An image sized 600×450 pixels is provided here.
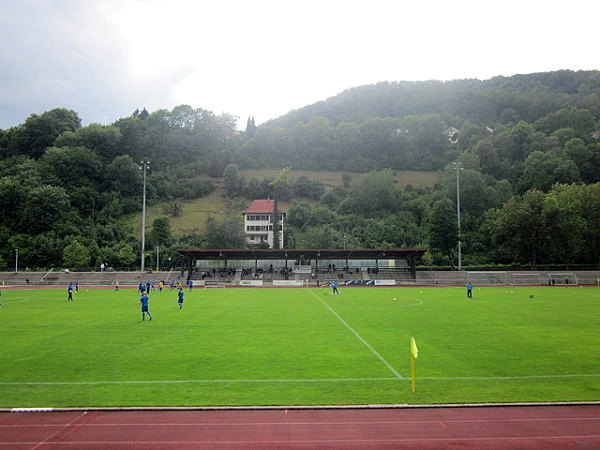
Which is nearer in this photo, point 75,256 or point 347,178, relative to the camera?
point 75,256

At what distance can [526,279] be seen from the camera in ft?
Result: 207

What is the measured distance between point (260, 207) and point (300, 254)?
41729 mm

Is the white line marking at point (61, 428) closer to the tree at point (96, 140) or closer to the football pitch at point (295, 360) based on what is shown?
the football pitch at point (295, 360)

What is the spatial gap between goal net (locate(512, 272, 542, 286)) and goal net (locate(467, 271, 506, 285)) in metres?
1.67

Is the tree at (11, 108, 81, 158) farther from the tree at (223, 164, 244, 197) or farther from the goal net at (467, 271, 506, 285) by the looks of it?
the goal net at (467, 271, 506, 285)

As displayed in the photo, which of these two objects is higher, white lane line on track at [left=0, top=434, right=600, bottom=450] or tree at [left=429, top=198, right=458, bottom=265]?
tree at [left=429, top=198, right=458, bottom=265]

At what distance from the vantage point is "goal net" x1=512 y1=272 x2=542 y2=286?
62625 mm

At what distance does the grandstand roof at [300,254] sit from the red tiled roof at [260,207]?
37.2 m

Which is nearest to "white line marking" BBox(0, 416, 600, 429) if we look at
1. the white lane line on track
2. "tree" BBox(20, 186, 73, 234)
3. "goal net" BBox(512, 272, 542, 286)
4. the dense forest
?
the white lane line on track

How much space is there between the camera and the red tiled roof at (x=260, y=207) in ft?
343

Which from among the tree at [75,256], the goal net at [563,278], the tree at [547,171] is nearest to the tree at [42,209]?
the tree at [75,256]

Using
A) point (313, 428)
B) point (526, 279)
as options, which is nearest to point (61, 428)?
point (313, 428)

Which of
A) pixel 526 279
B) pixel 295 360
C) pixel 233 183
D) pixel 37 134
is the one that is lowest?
pixel 526 279

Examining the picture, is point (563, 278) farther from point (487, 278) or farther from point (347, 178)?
point (347, 178)
